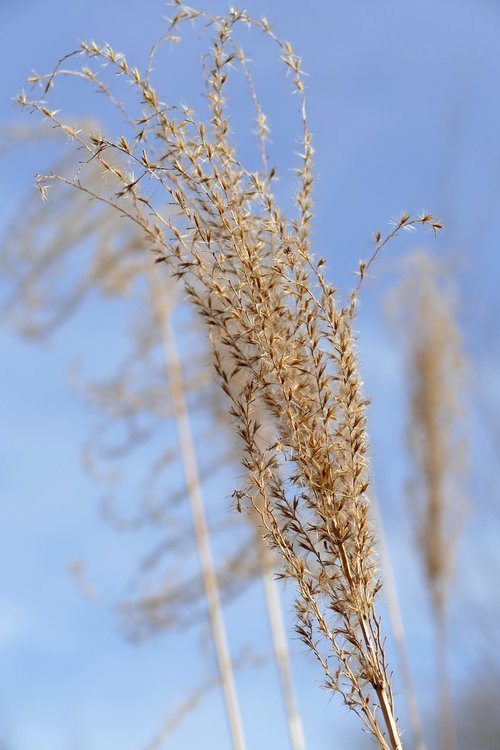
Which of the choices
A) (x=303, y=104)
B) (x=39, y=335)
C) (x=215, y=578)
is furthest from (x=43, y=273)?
(x=303, y=104)

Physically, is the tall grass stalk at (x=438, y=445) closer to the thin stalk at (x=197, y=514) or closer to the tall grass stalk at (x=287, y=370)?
the thin stalk at (x=197, y=514)

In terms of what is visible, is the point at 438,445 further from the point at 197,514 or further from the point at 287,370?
the point at 287,370

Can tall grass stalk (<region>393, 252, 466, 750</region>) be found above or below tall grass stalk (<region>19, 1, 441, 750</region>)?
above

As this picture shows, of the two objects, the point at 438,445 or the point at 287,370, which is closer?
the point at 287,370

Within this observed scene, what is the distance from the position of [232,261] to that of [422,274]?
4.72 m

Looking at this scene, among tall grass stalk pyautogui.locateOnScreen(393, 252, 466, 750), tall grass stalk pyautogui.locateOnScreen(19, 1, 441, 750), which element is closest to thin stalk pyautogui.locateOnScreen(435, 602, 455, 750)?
tall grass stalk pyautogui.locateOnScreen(393, 252, 466, 750)

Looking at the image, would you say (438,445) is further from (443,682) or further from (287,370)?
(287,370)

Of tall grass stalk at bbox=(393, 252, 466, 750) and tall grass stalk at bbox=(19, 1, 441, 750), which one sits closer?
tall grass stalk at bbox=(19, 1, 441, 750)

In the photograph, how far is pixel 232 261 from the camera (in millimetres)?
1600

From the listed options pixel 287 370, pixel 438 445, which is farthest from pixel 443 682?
pixel 287 370

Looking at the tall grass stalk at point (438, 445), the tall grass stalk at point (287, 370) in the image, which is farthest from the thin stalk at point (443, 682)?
the tall grass stalk at point (287, 370)

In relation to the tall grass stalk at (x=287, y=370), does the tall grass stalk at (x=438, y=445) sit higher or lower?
higher

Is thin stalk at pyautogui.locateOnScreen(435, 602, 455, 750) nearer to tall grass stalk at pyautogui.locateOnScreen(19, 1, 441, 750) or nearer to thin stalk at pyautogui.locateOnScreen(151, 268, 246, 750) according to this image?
thin stalk at pyautogui.locateOnScreen(151, 268, 246, 750)

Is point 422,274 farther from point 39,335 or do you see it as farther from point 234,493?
point 234,493
